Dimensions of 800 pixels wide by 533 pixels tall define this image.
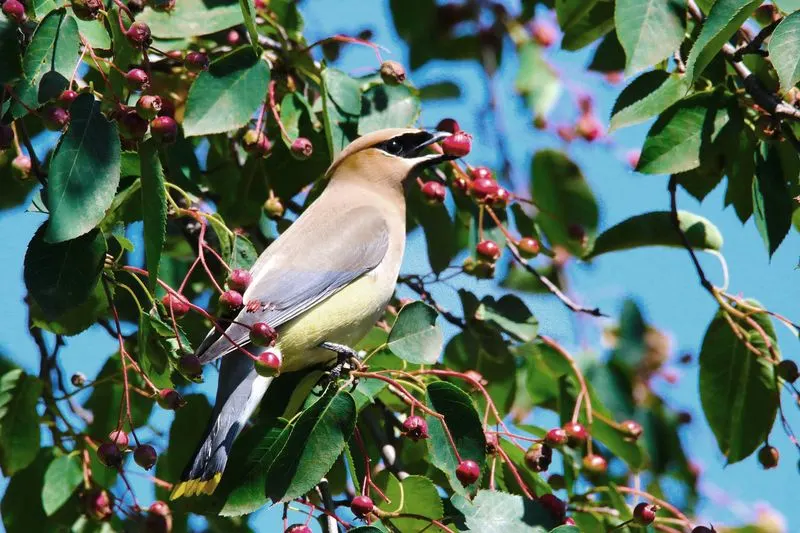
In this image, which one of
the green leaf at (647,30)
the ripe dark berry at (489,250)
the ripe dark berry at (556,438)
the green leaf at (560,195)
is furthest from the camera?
the green leaf at (560,195)

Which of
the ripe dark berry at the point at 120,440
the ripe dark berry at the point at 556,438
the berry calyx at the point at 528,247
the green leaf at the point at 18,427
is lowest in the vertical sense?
the green leaf at the point at 18,427

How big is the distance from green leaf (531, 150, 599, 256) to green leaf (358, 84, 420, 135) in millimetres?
885

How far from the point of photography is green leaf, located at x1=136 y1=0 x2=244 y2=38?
3.40 meters

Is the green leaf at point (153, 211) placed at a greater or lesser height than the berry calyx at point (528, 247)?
greater

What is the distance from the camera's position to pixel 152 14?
345cm

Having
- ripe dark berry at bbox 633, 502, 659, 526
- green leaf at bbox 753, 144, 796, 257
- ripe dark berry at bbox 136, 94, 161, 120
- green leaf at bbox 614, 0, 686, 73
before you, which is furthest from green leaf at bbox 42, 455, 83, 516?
green leaf at bbox 753, 144, 796, 257

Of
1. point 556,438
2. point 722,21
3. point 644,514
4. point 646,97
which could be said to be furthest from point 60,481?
point 722,21

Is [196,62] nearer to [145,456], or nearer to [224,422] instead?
[224,422]

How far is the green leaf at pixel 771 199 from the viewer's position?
3146 mm

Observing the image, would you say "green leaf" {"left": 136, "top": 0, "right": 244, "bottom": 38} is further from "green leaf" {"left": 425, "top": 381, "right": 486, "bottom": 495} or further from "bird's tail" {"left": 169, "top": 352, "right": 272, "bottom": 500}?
"green leaf" {"left": 425, "top": 381, "right": 486, "bottom": 495}

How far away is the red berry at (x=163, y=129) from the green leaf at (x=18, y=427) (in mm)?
1097

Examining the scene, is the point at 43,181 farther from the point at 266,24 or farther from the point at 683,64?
the point at 683,64

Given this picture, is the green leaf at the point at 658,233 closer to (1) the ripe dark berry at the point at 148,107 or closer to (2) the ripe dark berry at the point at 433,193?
(2) the ripe dark berry at the point at 433,193

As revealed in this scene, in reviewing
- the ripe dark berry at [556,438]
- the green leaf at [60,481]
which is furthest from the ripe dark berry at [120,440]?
the ripe dark berry at [556,438]
